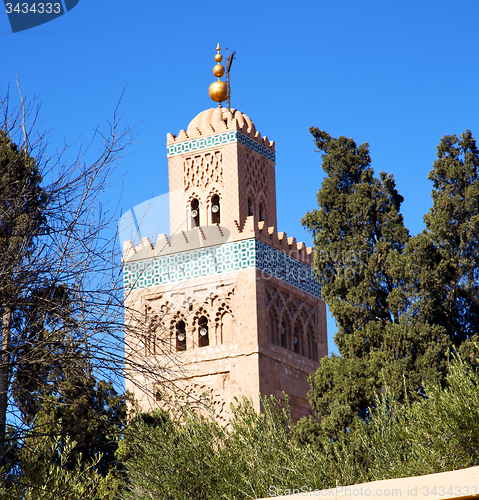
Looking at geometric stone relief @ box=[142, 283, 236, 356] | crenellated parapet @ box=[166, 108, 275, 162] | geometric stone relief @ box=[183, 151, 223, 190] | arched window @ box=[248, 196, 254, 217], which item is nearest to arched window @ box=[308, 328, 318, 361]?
geometric stone relief @ box=[142, 283, 236, 356]

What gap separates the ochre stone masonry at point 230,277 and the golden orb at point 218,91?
1.66 feet

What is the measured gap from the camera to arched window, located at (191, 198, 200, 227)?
1902 centimetres

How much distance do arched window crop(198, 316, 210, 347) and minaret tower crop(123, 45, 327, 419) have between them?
21 mm

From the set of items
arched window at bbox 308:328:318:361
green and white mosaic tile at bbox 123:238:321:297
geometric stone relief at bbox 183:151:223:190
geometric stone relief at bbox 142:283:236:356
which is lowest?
arched window at bbox 308:328:318:361

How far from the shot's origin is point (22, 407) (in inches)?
340

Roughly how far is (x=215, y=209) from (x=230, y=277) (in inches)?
64.7

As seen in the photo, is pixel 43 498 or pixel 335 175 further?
pixel 335 175

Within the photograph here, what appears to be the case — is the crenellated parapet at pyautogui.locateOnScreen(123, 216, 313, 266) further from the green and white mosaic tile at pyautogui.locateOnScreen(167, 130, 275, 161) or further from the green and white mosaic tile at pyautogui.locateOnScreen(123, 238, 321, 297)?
the green and white mosaic tile at pyautogui.locateOnScreen(167, 130, 275, 161)

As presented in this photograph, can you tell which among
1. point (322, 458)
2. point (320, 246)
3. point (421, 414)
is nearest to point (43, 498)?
point (322, 458)

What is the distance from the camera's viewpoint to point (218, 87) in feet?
66.1

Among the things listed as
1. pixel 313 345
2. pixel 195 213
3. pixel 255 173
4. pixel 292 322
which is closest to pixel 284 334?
pixel 292 322

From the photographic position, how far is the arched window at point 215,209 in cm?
1888

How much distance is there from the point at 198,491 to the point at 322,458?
207 centimetres

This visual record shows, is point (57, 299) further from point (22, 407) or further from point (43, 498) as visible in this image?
point (43, 498)
